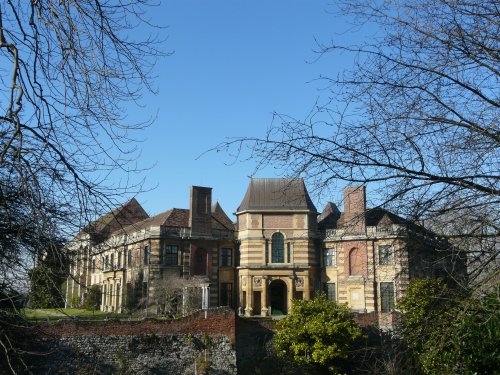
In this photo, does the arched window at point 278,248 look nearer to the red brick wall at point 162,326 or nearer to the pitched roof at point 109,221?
the red brick wall at point 162,326

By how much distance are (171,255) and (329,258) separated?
9912mm

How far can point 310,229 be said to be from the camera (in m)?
33.9

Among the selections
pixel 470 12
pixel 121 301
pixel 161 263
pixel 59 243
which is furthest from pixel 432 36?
pixel 121 301

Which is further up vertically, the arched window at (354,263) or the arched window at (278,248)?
the arched window at (278,248)

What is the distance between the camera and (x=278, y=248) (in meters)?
34.2

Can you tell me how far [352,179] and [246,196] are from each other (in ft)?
101

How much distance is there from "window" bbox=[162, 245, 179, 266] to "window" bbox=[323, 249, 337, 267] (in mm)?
9328

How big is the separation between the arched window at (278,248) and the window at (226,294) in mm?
3668

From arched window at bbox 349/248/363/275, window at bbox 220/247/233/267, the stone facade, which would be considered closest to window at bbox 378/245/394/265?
the stone facade

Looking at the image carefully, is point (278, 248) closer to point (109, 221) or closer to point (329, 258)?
point (329, 258)

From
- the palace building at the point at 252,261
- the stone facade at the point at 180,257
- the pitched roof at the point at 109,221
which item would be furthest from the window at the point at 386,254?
the palace building at the point at 252,261

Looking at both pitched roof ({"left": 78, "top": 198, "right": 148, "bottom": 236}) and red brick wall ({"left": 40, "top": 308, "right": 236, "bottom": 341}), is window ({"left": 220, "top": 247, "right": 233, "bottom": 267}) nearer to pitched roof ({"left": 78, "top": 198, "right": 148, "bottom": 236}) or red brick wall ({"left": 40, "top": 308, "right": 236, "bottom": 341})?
red brick wall ({"left": 40, "top": 308, "right": 236, "bottom": 341})

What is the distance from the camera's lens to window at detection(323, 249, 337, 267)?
3417 centimetres

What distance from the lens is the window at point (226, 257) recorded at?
35.2m
